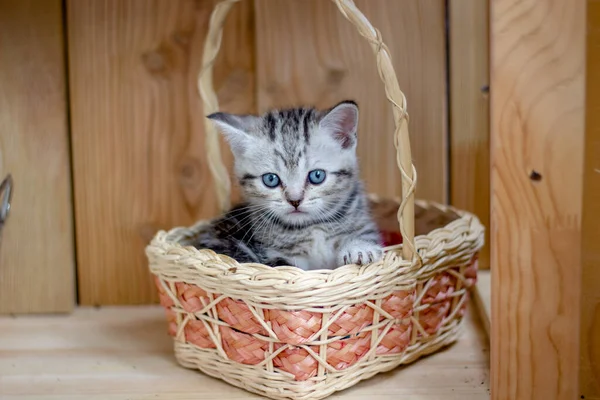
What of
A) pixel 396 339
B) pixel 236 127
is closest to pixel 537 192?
pixel 396 339

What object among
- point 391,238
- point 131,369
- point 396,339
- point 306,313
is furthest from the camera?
point 391,238

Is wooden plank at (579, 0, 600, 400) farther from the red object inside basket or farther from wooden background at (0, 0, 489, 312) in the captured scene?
wooden background at (0, 0, 489, 312)

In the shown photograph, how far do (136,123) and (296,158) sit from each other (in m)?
0.63

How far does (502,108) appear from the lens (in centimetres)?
110

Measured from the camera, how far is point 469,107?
1.99 meters

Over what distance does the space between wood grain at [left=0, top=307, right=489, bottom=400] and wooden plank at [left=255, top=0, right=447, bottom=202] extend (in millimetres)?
571

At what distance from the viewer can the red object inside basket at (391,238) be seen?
1848mm

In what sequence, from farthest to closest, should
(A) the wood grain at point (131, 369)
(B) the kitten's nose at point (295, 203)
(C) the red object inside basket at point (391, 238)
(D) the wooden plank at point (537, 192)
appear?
(C) the red object inside basket at point (391, 238), (B) the kitten's nose at point (295, 203), (A) the wood grain at point (131, 369), (D) the wooden plank at point (537, 192)

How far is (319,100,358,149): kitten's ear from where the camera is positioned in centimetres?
154

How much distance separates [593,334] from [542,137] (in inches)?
15.5

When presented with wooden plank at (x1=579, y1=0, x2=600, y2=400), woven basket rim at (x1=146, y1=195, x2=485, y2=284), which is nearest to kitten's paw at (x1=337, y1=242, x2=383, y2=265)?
woven basket rim at (x1=146, y1=195, x2=485, y2=284)

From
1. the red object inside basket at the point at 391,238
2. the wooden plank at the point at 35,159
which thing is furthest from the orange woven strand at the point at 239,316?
the wooden plank at the point at 35,159

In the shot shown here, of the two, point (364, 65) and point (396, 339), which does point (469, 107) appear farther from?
point (396, 339)

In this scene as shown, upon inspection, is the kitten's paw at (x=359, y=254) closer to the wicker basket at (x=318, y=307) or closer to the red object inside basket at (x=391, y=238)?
the wicker basket at (x=318, y=307)
